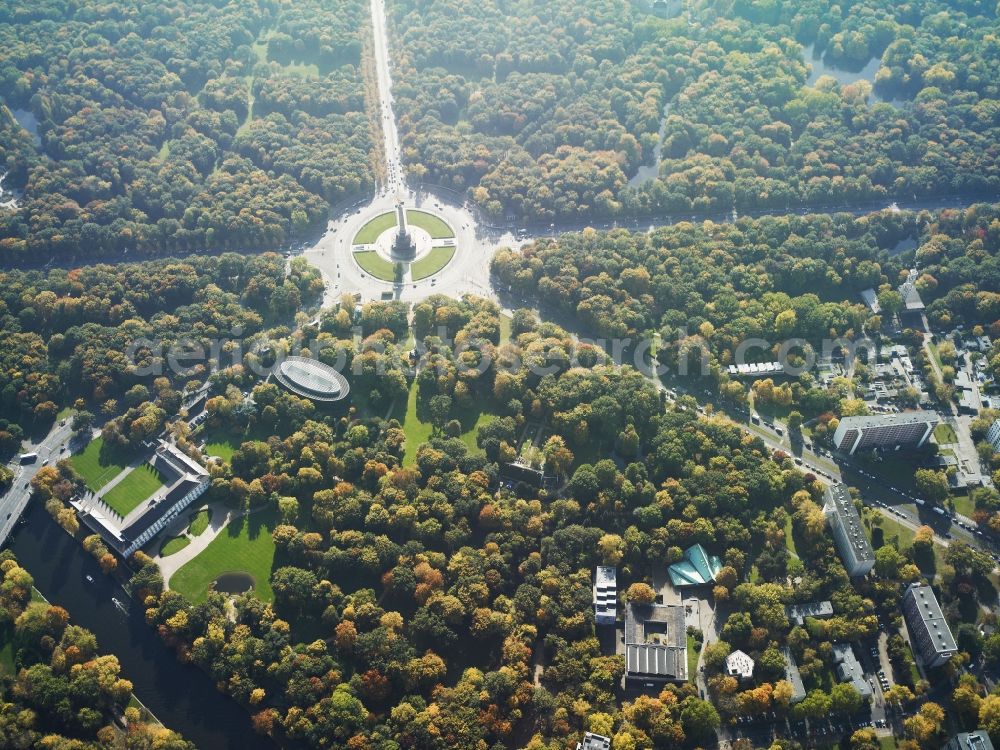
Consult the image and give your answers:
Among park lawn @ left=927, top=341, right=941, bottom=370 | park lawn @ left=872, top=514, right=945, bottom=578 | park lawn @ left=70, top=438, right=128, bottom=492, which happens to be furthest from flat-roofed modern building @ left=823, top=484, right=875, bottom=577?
park lawn @ left=70, top=438, right=128, bottom=492

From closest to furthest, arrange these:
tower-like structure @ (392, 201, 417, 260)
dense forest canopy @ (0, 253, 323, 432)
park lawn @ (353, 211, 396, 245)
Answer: dense forest canopy @ (0, 253, 323, 432), tower-like structure @ (392, 201, 417, 260), park lawn @ (353, 211, 396, 245)

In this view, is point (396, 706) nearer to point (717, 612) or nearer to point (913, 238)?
point (717, 612)

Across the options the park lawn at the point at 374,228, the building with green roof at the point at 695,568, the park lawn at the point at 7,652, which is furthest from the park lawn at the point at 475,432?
the park lawn at the point at 7,652

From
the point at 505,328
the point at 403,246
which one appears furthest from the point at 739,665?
the point at 403,246

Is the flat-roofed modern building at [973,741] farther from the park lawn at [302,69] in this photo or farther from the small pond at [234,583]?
the park lawn at [302,69]

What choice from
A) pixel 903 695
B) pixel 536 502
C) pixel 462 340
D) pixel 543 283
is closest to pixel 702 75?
pixel 543 283

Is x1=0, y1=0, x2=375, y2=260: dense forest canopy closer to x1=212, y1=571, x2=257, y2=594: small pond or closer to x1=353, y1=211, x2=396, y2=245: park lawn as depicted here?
x1=353, y1=211, x2=396, y2=245: park lawn

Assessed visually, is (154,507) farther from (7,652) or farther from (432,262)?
(432,262)
